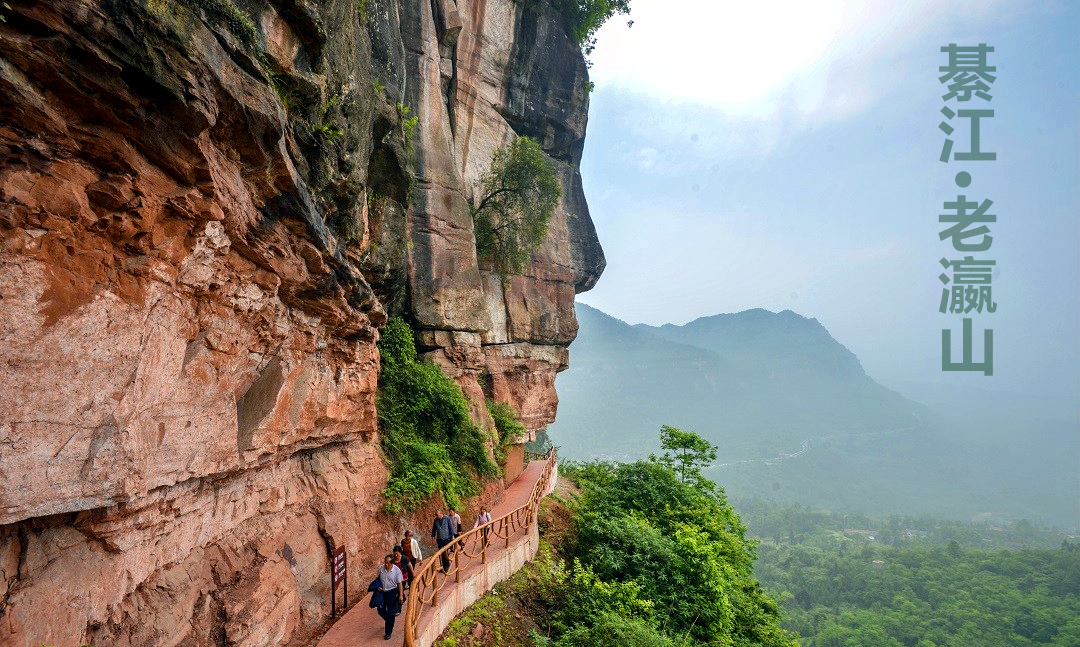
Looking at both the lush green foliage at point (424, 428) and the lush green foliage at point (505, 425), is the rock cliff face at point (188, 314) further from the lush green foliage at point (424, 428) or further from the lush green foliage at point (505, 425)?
the lush green foliage at point (505, 425)

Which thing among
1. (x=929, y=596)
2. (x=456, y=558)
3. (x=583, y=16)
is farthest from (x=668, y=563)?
(x=929, y=596)

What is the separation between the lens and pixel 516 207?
20578 millimetres

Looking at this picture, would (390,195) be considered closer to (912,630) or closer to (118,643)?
(118,643)

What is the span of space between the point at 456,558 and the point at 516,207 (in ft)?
46.6

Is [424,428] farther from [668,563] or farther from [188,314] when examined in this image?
[188,314]

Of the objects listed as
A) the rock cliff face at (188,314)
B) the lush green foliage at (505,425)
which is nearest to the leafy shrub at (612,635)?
the rock cliff face at (188,314)

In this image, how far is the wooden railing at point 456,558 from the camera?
789 centimetres

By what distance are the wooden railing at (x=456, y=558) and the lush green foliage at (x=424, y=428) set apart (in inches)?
61.1

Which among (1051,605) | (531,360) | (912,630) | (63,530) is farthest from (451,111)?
(1051,605)

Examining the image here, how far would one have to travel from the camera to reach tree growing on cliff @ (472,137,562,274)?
20297 millimetres

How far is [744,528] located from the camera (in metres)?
17.9

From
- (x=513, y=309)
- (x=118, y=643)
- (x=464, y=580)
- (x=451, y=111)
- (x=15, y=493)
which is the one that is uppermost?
(x=451, y=111)

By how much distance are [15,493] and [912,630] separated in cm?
5070

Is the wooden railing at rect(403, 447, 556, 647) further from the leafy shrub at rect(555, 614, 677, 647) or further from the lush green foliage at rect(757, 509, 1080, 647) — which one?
the lush green foliage at rect(757, 509, 1080, 647)
